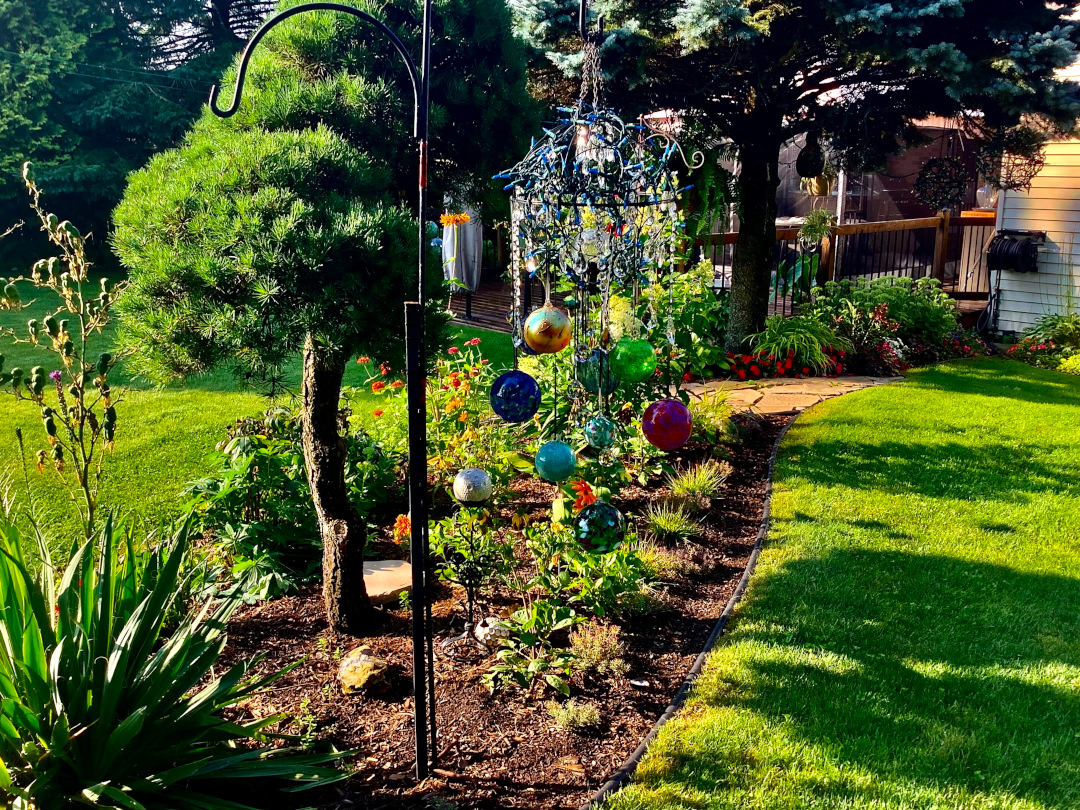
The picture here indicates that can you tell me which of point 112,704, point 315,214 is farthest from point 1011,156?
point 112,704

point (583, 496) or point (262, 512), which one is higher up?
point (583, 496)

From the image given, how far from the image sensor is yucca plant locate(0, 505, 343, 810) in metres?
2.14

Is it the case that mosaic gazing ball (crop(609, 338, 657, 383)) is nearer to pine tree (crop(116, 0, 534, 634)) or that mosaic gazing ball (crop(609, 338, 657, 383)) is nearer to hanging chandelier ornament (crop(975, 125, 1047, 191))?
pine tree (crop(116, 0, 534, 634))

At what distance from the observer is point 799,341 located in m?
7.40

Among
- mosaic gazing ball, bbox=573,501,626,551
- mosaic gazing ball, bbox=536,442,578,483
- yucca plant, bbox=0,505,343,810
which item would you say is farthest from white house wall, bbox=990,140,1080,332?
yucca plant, bbox=0,505,343,810

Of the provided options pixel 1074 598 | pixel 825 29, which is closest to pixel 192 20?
pixel 825 29

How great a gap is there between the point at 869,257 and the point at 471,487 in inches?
461

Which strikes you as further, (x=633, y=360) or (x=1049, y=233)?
(x=1049, y=233)

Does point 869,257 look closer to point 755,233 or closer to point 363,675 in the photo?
point 755,233

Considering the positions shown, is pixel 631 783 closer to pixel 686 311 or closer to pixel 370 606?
pixel 370 606

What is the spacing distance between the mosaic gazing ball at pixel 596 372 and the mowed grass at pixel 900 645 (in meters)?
1.12

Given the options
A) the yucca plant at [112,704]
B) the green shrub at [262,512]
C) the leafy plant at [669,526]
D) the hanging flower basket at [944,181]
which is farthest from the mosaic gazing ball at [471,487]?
the hanging flower basket at [944,181]

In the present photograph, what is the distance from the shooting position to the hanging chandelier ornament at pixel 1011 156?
655 cm

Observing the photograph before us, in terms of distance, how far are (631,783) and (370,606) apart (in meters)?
1.33
